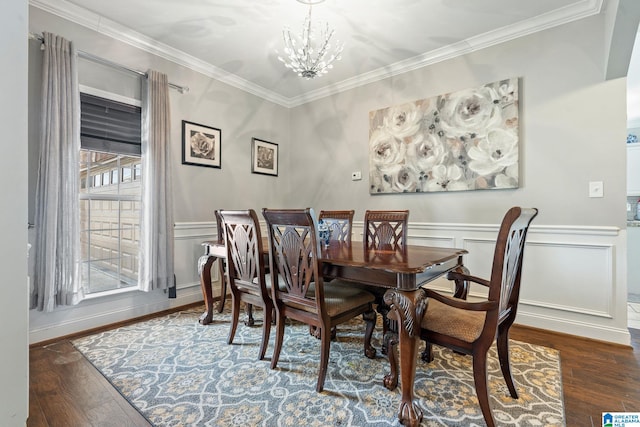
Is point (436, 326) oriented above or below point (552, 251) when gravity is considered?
below

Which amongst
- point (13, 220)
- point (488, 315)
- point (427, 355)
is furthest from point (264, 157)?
point (13, 220)

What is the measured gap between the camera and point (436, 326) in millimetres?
1423

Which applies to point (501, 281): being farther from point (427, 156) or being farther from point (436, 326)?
point (427, 156)

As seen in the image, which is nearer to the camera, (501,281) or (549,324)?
(501,281)

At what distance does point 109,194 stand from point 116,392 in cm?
182

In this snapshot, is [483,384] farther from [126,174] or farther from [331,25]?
[126,174]

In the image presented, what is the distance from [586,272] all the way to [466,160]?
1.35m

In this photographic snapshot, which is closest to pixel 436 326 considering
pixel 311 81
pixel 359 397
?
pixel 359 397

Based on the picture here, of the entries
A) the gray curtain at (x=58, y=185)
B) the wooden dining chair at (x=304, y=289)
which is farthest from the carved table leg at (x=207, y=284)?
the wooden dining chair at (x=304, y=289)

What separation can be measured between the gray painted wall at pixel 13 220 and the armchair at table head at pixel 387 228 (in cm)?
211

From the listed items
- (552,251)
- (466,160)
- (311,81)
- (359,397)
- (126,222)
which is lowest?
(359,397)

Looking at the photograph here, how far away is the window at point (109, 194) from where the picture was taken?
2.58m

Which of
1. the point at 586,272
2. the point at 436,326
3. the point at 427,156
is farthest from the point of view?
the point at 427,156

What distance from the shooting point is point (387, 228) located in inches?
101
